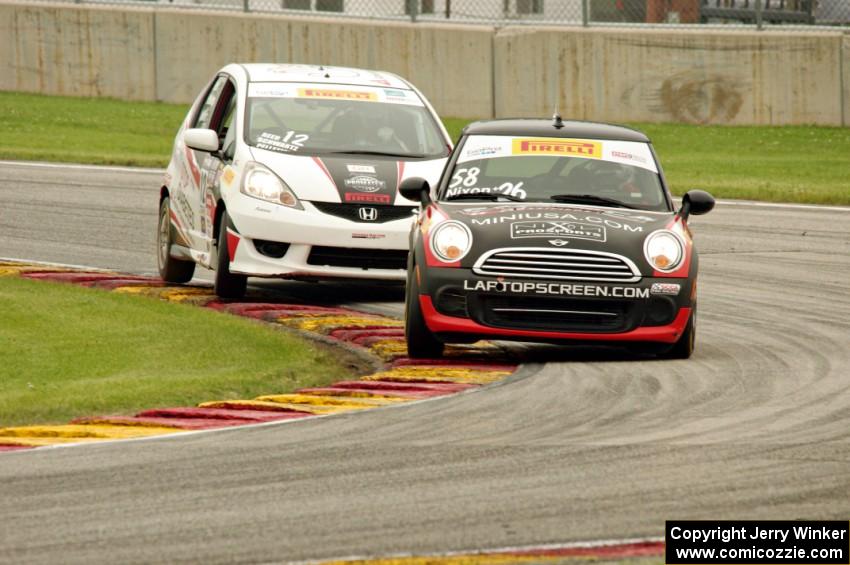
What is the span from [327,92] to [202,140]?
4.21 feet

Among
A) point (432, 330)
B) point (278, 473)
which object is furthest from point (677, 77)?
point (278, 473)

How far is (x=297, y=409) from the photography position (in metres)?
8.95

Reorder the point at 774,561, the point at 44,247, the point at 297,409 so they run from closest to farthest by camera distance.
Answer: the point at 774,561, the point at 297,409, the point at 44,247

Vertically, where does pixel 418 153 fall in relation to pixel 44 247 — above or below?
above

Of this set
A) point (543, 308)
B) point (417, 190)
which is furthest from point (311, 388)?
point (417, 190)

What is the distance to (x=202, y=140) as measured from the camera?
13.1 meters

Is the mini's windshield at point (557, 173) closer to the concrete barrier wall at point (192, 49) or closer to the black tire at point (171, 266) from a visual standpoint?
the black tire at point (171, 266)

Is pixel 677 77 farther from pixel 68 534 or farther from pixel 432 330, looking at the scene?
pixel 68 534

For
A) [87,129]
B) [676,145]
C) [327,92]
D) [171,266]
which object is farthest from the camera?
[87,129]

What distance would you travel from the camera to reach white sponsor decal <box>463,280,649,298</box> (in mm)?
10336

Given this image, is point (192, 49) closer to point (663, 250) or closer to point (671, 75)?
point (671, 75)

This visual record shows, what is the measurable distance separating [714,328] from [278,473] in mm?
5495

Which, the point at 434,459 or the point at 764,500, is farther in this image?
the point at 434,459
